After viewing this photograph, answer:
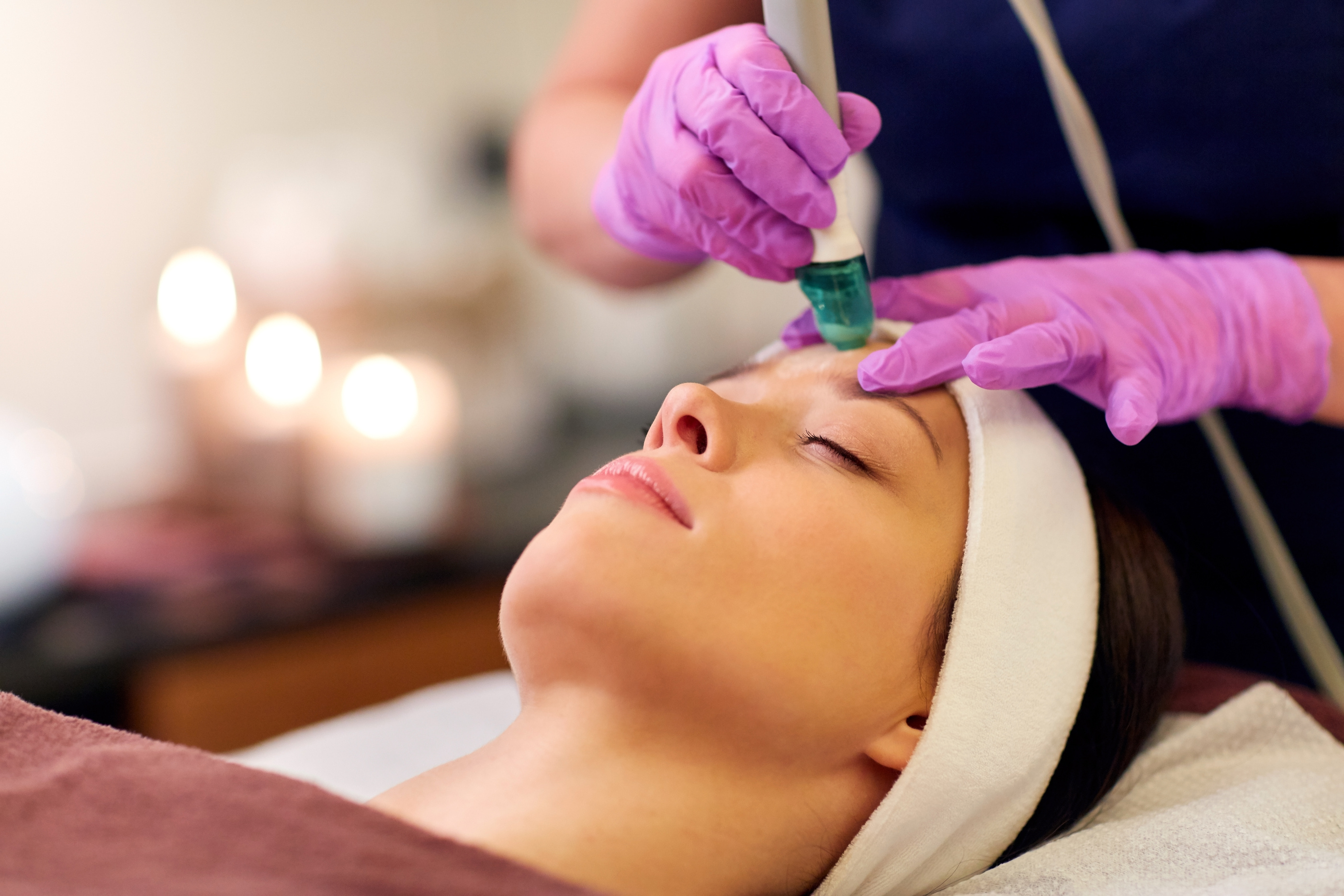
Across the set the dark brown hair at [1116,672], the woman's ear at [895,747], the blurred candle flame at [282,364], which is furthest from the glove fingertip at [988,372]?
the blurred candle flame at [282,364]

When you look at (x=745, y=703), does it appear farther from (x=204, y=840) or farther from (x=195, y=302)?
(x=195, y=302)

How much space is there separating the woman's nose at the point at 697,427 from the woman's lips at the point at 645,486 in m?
0.04

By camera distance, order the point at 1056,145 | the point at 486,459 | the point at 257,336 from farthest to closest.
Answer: the point at 486,459 → the point at 257,336 → the point at 1056,145

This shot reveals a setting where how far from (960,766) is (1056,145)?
698 millimetres

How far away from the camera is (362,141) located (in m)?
3.04

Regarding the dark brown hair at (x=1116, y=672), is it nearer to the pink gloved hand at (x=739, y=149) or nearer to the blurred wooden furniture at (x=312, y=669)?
the pink gloved hand at (x=739, y=149)

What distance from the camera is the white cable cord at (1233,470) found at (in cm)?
107

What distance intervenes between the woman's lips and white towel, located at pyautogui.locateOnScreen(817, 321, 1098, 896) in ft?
0.77

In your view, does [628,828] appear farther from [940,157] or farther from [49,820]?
[940,157]

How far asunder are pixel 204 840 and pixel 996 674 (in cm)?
57

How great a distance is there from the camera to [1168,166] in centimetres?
111

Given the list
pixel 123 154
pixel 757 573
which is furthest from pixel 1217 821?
pixel 123 154

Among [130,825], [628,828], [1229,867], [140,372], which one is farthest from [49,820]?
[140,372]

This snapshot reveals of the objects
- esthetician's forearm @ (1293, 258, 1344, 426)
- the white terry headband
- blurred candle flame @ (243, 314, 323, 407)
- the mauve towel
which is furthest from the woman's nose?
blurred candle flame @ (243, 314, 323, 407)
